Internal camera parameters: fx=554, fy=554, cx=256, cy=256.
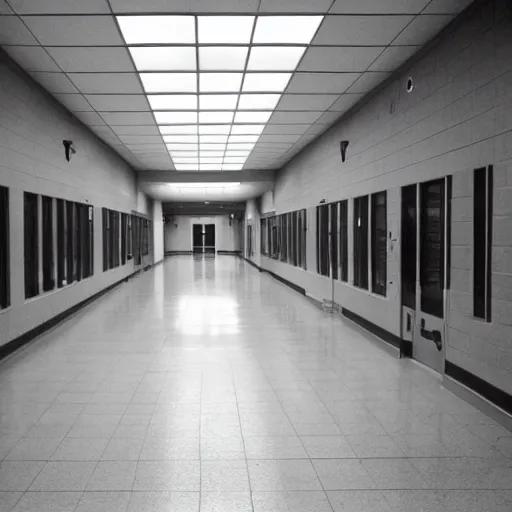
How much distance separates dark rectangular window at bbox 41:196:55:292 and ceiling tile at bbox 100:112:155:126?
1669 millimetres

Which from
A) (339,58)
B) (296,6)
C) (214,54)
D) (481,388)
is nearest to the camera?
(481,388)

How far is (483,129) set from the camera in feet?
14.5

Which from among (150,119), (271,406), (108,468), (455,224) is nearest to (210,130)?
(150,119)

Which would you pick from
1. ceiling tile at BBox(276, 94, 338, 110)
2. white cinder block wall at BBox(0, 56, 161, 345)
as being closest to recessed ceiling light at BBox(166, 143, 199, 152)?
white cinder block wall at BBox(0, 56, 161, 345)

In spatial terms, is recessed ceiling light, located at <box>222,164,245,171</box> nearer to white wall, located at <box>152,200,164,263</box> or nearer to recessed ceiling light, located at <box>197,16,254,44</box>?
white wall, located at <box>152,200,164,263</box>

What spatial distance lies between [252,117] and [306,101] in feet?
4.20

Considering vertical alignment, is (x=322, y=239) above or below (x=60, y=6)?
below

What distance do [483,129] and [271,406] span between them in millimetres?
2772

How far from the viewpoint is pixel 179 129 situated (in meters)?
9.81

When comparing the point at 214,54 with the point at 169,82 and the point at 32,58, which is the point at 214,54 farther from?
the point at 32,58

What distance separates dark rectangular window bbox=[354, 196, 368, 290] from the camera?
26.8 feet

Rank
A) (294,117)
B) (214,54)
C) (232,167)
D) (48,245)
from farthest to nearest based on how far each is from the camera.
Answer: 1. (232,167)
2. (294,117)
3. (48,245)
4. (214,54)

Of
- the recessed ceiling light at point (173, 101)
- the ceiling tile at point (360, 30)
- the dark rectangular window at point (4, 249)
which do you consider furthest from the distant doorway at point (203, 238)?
the ceiling tile at point (360, 30)

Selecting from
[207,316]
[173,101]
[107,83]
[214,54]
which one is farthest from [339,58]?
[207,316]
